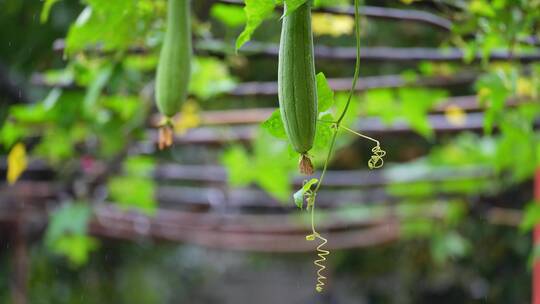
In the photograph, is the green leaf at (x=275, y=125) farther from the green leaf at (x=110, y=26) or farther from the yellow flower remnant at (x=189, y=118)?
the yellow flower remnant at (x=189, y=118)

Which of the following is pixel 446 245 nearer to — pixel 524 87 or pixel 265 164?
pixel 265 164

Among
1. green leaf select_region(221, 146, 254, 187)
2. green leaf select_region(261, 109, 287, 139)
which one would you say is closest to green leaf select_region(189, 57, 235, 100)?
green leaf select_region(221, 146, 254, 187)

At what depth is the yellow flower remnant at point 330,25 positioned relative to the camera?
2342 millimetres

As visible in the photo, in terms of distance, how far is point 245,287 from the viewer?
8.98 meters

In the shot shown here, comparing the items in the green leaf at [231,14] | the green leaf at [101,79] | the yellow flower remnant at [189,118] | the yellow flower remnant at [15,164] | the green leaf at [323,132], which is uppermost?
the green leaf at [231,14]

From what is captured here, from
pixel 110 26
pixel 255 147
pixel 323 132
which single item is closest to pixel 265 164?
pixel 255 147

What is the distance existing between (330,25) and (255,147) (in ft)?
4.08

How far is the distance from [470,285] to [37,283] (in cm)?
389

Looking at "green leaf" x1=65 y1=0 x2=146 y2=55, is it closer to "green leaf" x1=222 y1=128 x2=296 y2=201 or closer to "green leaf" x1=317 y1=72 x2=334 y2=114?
"green leaf" x1=317 y1=72 x2=334 y2=114

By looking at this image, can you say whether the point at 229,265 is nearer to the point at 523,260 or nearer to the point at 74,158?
the point at 523,260

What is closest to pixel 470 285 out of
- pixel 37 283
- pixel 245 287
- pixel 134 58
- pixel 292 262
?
pixel 292 262

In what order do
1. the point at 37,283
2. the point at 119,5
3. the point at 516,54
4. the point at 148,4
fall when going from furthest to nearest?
the point at 37,283
the point at 516,54
the point at 148,4
the point at 119,5

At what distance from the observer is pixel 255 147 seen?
351 centimetres

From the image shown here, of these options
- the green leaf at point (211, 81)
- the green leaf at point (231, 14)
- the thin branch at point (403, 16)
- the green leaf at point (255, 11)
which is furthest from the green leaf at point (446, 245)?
the green leaf at point (255, 11)
